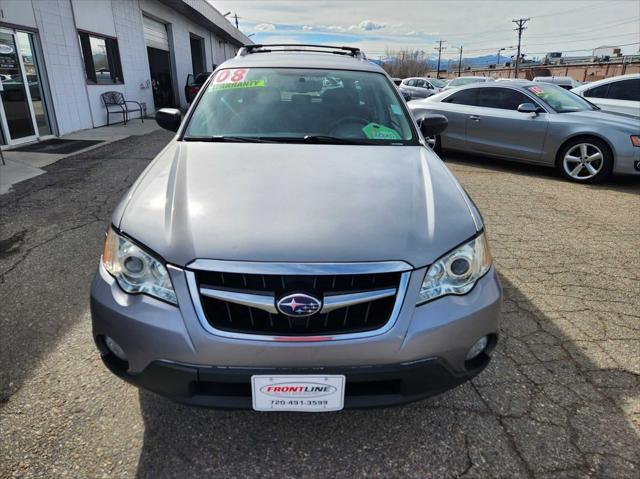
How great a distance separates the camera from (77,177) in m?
6.25

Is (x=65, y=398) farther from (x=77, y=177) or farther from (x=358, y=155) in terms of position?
(x=77, y=177)

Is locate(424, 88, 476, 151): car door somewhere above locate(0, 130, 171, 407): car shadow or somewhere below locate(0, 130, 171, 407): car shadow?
above

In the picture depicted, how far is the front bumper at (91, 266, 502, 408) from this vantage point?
5.09 feet

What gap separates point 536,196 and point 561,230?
1.38m

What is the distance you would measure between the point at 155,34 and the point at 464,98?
13.3 m

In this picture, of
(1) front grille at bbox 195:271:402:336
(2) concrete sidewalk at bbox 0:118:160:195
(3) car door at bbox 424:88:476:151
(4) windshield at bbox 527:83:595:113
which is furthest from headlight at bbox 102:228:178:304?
(3) car door at bbox 424:88:476:151

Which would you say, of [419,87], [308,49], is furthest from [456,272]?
[419,87]

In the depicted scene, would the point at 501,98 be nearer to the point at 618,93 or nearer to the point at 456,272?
the point at 618,93

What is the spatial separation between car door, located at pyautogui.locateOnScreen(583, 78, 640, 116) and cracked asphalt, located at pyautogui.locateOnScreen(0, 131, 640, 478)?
20.0 ft

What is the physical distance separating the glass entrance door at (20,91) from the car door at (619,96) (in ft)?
36.9

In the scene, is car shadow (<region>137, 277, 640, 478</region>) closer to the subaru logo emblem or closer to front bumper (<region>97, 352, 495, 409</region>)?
front bumper (<region>97, 352, 495, 409</region>)

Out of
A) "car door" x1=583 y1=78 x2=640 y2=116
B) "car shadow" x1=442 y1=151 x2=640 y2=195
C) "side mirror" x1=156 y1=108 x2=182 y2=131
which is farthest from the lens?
"car door" x1=583 y1=78 x2=640 y2=116

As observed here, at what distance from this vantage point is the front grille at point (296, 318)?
1.58 meters

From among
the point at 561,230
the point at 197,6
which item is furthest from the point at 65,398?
the point at 197,6
